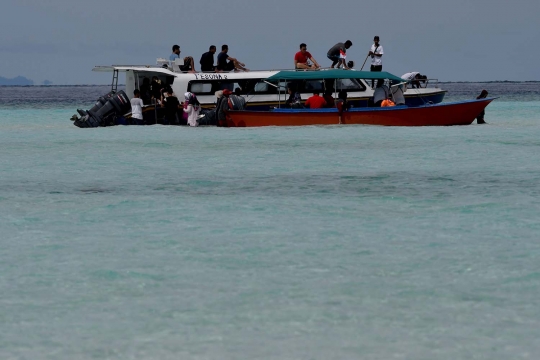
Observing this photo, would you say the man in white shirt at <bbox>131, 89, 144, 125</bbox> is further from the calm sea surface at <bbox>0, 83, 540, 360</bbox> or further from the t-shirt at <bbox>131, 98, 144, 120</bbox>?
the calm sea surface at <bbox>0, 83, 540, 360</bbox>

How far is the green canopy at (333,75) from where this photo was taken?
2580cm

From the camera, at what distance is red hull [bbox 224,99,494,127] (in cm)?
2512

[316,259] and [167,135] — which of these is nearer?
[316,259]

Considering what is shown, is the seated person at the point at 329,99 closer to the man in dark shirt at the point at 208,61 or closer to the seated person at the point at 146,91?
the man in dark shirt at the point at 208,61

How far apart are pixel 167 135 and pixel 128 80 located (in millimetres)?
3502

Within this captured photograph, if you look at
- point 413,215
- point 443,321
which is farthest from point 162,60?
point 443,321

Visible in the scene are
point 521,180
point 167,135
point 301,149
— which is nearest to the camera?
point 521,180

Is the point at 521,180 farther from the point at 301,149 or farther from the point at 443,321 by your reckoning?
the point at 443,321

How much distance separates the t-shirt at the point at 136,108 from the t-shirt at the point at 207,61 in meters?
2.44

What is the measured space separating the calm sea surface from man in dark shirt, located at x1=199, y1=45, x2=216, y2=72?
37.7 ft

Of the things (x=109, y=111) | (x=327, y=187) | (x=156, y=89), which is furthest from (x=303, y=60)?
(x=327, y=187)

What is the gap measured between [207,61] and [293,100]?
10.7 ft

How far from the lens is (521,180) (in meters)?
14.4

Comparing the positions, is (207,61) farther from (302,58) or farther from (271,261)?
(271,261)
